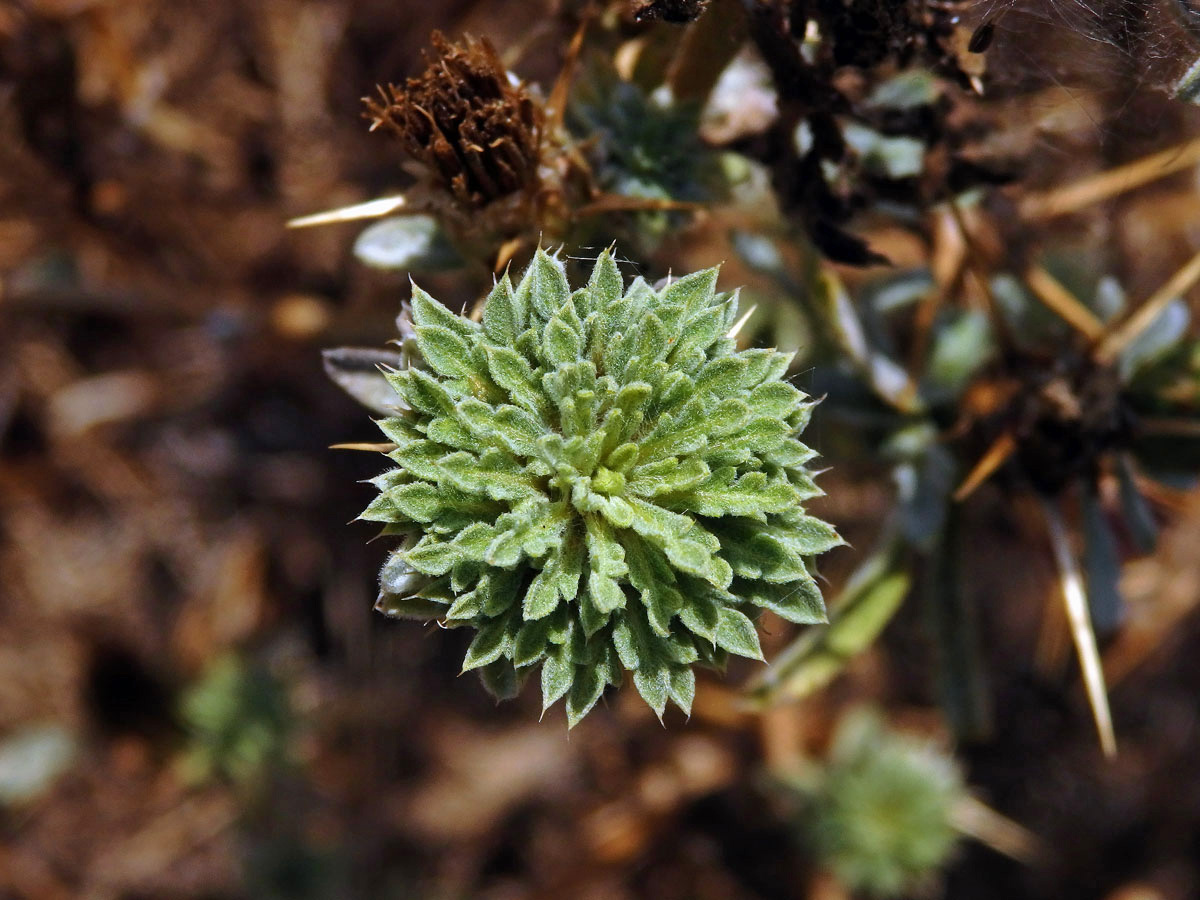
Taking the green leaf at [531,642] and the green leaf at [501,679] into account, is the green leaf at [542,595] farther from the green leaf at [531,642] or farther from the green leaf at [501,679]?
the green leaf at [501,679]

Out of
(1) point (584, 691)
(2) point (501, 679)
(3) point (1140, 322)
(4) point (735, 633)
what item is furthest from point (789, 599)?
(3) point (1140, 322)

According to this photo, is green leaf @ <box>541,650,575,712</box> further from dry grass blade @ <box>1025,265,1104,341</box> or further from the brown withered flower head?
dry grass blade @ <box>1025,265,1104,341</box>

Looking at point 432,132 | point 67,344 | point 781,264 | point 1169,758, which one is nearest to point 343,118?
point 67,344

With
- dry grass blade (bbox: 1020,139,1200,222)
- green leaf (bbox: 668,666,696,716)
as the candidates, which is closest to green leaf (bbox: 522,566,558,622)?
green leaf (bbox: 668,666,696,716)

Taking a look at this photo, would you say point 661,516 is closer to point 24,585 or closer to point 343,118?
point 343,118

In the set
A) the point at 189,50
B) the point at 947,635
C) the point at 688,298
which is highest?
the point at 688,298

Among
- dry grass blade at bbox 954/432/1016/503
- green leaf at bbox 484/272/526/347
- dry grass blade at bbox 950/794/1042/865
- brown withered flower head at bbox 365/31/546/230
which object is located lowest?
dry grass blade at bbox 950/794/1042/865
